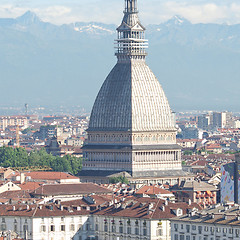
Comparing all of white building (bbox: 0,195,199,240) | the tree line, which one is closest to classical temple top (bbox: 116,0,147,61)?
the tree line

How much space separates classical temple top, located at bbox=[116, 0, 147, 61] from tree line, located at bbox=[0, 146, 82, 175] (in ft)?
51.0

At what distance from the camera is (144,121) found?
5842 inches

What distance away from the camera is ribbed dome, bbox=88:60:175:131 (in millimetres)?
148500

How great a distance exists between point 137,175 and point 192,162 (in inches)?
1073

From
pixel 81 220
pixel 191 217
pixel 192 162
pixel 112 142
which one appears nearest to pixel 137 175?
pixel 112 142

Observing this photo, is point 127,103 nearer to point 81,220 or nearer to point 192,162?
point 192,162

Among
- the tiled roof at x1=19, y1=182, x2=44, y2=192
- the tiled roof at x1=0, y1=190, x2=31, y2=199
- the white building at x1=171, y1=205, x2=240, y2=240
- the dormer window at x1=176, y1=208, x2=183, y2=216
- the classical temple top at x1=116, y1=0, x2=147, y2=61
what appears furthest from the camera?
the classical temple top at x1=116, y1=0, x2=147, y2=61

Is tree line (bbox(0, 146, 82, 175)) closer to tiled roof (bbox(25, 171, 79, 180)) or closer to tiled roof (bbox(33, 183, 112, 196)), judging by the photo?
tiled roof (bbox(25, 171, 79, 180))

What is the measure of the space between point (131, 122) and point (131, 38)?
930 centimetres

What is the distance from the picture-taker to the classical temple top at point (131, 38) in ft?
495

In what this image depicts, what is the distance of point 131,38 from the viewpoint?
15088cm

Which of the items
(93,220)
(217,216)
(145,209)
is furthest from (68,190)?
(217,216)

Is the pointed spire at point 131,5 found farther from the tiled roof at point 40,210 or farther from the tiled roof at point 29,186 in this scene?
the tiled roof at point 40,210

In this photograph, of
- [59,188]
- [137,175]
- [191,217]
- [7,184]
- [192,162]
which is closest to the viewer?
[191,217]
